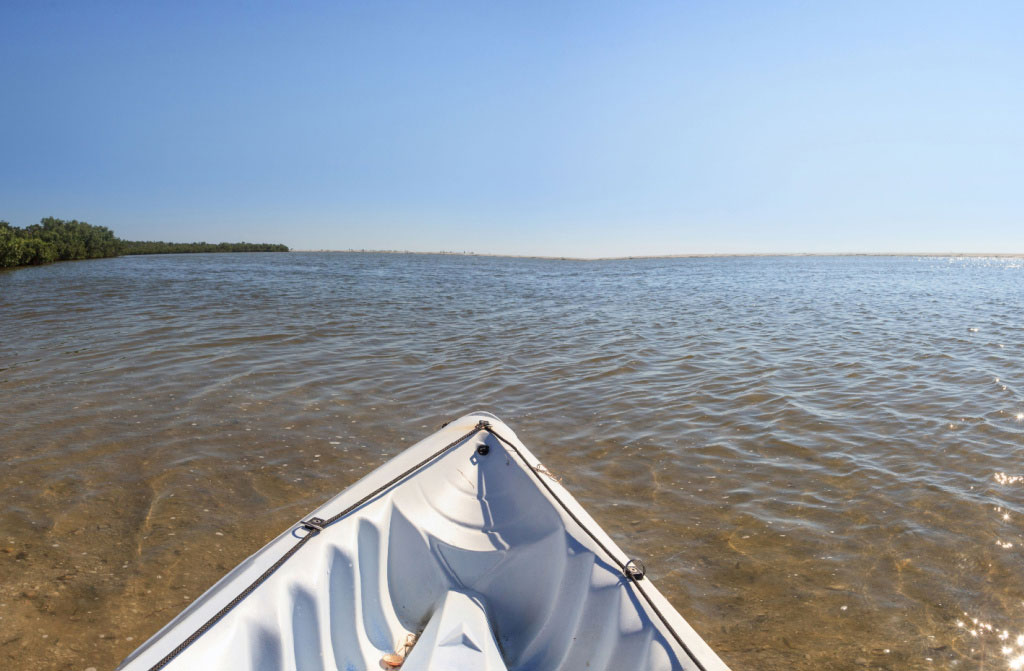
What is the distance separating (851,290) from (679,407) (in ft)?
91.3

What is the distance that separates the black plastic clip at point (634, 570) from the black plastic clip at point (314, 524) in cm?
179

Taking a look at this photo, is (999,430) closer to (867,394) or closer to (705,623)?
(867,394)

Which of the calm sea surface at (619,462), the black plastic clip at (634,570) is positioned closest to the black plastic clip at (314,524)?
the calm sea surface at (619,462)

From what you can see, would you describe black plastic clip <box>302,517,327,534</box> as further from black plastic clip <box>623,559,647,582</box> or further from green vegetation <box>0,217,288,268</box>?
green vegetation <box>0,217,288,268</box>

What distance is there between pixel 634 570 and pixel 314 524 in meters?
1.88

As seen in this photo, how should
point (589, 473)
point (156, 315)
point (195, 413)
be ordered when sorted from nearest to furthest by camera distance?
point (589, 473) → point (195, 413) → point (156, 315)

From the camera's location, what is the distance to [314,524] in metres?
3.04

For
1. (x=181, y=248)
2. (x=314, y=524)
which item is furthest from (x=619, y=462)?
(x=181, y=248)

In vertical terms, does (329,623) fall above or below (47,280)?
below

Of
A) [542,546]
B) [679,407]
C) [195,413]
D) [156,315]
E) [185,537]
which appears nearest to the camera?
[542,546]

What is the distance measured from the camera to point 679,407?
7.54m

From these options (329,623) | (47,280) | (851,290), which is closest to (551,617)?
(329,623)

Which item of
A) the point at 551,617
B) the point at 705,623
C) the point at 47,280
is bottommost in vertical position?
the point at 705,623

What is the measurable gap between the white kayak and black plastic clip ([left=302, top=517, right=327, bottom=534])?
11 mm
